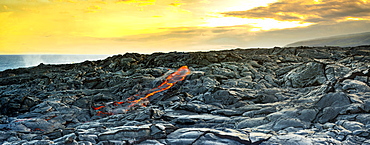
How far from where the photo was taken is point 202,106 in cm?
1625

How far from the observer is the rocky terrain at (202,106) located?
10445mm

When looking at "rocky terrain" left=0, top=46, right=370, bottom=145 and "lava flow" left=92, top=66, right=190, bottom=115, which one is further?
"lava flow" left=92, top=66, right=190, bottom=115

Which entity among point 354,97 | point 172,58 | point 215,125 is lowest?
point 215,125

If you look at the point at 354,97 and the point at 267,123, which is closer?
the point at 267,123

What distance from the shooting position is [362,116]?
1148 cm

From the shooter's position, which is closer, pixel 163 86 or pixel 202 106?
pixel 202 106

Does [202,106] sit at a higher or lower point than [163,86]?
lower

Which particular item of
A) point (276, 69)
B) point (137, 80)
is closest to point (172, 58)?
point (137, 80)

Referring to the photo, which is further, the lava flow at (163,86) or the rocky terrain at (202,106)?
the lava flow at (163,86)

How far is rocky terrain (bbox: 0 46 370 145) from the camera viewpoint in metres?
10.4

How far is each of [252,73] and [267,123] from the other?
14.6 metres

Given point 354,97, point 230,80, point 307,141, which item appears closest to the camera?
point 307,141

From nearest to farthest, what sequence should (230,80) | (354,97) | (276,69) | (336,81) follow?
(354,97) < (336,81) < (230,80) < (276,69)

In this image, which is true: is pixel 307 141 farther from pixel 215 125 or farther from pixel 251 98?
pixel 251 98
